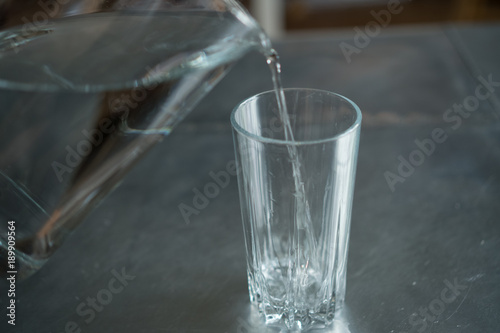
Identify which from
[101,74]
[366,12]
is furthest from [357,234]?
[366,12]

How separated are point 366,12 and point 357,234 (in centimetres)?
198

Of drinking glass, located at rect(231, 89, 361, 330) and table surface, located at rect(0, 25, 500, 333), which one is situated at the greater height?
drinking glass, located at rect(231, 89, 361, 330)

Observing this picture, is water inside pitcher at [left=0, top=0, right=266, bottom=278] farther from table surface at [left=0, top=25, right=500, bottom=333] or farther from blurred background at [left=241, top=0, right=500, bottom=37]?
blurred background at [left=241, top=0, right=500, bottom=37]

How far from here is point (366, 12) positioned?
94.7 inches

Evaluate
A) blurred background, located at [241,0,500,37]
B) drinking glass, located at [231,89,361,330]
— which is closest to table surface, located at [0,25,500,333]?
drinking glass, located at [231,89,361,330]

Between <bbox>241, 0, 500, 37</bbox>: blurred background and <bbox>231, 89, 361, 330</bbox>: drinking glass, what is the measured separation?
189cm

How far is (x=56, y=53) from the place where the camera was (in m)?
0.60

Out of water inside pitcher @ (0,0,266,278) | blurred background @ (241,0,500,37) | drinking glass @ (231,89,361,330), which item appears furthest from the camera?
blurred background @ (241,0,500,37)

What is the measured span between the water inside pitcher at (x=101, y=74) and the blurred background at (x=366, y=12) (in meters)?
1.75

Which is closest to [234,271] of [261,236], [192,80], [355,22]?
[261,236]

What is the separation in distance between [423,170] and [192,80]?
0.30 meters

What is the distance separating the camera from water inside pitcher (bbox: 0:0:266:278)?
1.81ft

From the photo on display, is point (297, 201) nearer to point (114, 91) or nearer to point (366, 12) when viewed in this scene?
point (114, 91)

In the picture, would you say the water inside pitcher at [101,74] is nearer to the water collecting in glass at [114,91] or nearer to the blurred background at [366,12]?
the water collecting in glass at [114,91]
